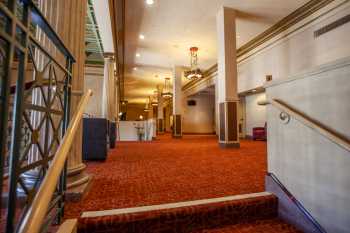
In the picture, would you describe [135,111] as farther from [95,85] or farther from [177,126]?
[177,126]

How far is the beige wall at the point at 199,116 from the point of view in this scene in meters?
17.5

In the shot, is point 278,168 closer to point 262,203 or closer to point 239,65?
point 262,203

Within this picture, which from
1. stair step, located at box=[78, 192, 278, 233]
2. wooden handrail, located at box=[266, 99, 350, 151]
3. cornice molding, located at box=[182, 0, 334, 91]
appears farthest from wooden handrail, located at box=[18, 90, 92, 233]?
cornice molding, located at box=[182, 0, 334, 91]

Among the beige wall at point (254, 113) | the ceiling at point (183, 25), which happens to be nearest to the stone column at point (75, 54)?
the ceiling at point (183, 25)

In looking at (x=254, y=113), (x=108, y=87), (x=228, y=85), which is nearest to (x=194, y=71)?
(x=254, y=113)

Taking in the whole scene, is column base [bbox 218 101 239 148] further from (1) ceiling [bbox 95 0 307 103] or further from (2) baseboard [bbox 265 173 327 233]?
(2) baseboard [bbox 265 173 327 233]

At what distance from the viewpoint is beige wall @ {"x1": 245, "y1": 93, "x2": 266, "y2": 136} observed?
9517mm

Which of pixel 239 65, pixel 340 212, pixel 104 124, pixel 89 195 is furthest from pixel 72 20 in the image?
pixel 239 65

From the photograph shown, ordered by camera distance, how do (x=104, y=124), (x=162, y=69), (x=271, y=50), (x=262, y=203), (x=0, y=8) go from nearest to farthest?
(x=0, y=8), (x=262, y=203), (x=104, y=124), (x=271, y=50), (x=162, y=69)

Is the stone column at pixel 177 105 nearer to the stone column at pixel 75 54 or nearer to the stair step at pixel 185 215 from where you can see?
the stone column at pixel 75 54

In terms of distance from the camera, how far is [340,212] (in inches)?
55.0

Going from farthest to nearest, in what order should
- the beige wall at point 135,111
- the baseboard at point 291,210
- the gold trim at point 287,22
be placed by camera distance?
the beige wall at point 135,111, the gold trim at point 287,22, the baseboard at point 291,210

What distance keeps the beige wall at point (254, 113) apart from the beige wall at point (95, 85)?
25.1 feet

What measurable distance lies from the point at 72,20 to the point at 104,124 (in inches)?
88.1
